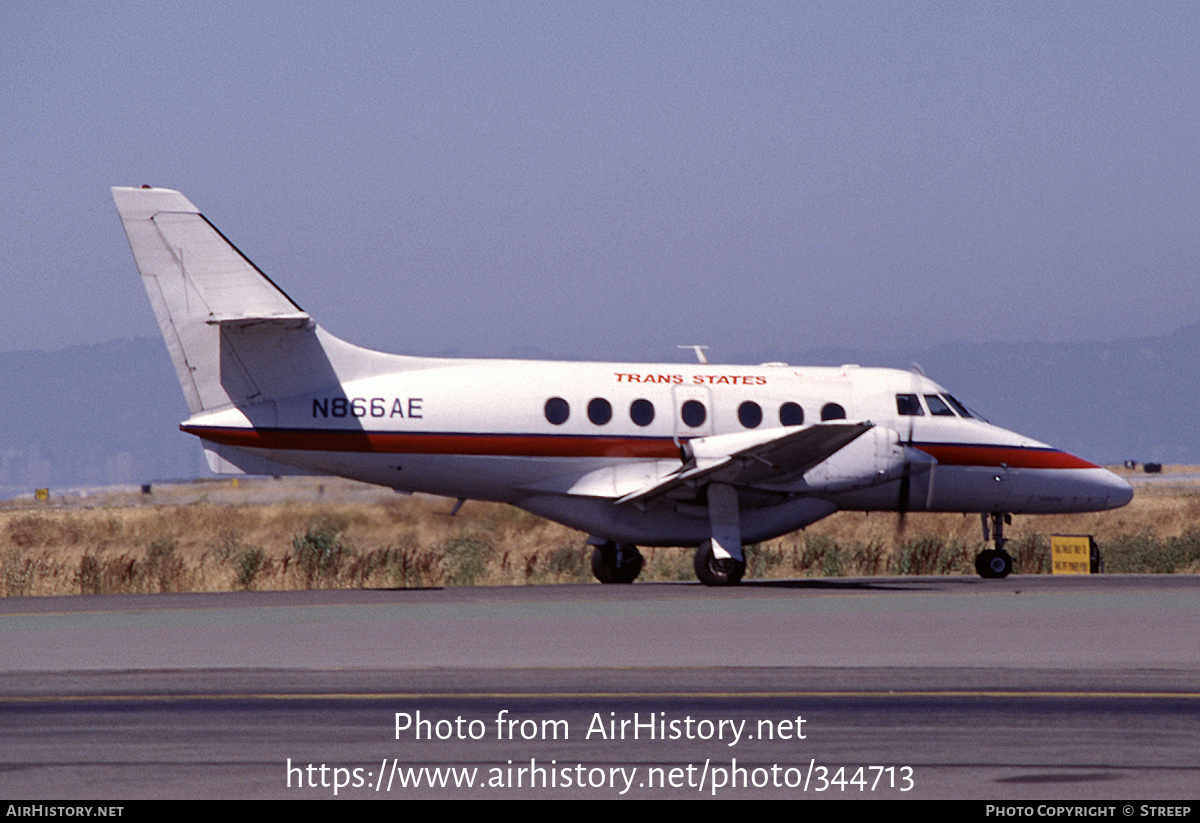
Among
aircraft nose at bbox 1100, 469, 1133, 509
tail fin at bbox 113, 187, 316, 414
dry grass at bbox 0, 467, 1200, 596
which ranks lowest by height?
dry grass at bbox 0, 467, 1200, 596

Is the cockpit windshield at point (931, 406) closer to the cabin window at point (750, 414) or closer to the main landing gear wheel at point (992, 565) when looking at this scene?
the main landing gear wheel at point (992, 565)

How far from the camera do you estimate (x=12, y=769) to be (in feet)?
31.2

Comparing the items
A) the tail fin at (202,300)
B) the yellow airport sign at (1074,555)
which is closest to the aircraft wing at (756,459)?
the tail fin at (202,300)

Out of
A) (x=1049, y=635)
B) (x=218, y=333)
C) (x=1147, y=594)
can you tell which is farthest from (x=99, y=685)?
(x=1147, y=594)

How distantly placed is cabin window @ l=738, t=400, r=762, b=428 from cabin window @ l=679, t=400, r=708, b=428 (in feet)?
2.11

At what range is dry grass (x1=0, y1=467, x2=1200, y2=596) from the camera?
2848cm

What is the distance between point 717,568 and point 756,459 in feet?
6.48

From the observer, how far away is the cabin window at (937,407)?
2742 cm

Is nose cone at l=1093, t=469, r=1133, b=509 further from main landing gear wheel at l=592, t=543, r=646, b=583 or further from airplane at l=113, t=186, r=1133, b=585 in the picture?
main landing gear wheel at l=592, t=543, r=646, b=583

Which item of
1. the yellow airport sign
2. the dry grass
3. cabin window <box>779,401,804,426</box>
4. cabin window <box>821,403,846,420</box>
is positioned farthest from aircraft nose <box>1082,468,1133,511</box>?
cabin window <box>779,401,804,426</box>

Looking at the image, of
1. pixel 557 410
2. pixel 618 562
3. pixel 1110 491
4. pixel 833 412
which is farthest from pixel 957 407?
pixel 557 410

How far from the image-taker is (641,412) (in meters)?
25.8
